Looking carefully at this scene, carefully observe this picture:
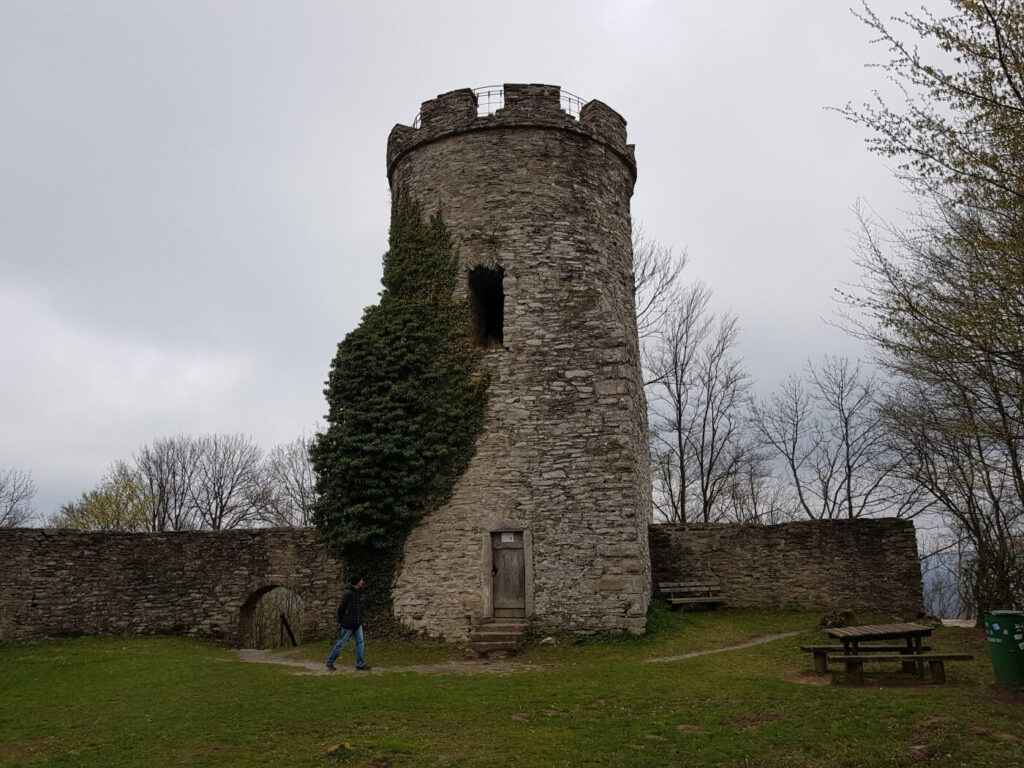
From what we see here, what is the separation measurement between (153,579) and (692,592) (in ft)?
37.7

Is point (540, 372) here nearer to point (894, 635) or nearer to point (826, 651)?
point (826, 651)

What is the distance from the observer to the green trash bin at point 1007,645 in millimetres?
7848

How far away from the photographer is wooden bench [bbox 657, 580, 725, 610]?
14.5 m

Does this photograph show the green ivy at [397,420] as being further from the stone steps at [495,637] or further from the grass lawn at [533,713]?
the grass lawn at [533,713]

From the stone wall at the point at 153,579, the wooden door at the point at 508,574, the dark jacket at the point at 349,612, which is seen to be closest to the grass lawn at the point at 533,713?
the dark jacket at the point at 349,612

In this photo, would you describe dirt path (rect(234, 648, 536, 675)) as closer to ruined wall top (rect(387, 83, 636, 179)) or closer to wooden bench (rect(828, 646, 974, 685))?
wooden bench (rect(828, 646, 974, 685))

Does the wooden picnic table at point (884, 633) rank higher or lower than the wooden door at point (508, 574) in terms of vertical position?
lower

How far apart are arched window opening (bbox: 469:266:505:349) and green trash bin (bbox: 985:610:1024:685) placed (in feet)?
29.5

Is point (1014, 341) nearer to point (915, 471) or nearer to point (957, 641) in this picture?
point (957, 641)

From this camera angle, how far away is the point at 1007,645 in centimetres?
791

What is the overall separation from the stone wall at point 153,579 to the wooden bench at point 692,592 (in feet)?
21.9

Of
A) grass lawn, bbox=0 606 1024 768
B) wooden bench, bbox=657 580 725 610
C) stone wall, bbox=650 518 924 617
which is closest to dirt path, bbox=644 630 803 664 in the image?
grass lawn, bbox=0 606 1024 768

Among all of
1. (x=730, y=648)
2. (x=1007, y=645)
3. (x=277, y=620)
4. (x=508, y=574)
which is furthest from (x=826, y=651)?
(x=277, y=620)

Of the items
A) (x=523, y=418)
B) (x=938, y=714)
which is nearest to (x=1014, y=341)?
(x=938, y=714)
